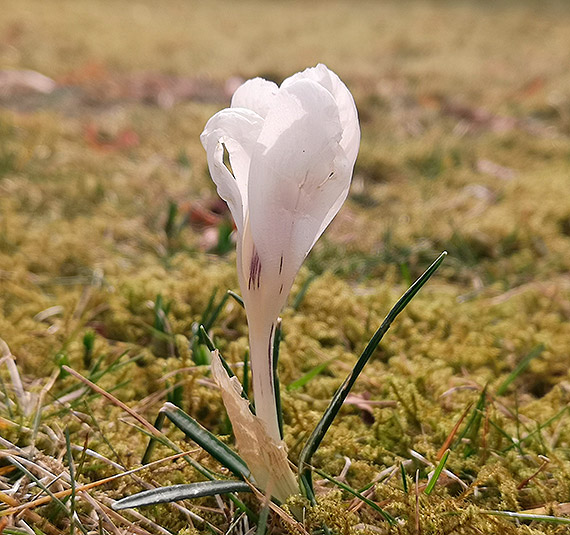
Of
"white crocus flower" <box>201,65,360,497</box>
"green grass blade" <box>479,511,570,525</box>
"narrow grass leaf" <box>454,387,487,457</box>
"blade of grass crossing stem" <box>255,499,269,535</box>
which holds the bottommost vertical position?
"narrow grass leaf" <box>454,387,487,457</box>

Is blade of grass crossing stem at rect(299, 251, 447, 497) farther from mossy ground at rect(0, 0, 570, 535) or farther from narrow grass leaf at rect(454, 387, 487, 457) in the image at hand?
narrow grass leaf at rect(454, 387, 487, 457)

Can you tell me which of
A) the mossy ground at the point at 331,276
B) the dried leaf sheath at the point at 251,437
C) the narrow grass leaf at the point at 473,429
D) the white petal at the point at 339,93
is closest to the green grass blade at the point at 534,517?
the mossy ground at the point at 331,276

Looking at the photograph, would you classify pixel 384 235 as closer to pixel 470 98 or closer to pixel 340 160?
pixel 340 160

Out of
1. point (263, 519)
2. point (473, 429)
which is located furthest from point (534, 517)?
point (263, 519)

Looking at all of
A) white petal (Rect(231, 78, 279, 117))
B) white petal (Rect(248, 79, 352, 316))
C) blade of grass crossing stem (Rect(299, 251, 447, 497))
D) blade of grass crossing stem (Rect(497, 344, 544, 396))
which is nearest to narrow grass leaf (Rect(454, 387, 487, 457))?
blade of grass crossing stem (Rect(497, 344, 544, 396))

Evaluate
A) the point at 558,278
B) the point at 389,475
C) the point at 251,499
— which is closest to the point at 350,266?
the point at 558,278

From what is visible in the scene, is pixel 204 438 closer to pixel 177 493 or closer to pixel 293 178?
pixel 177 493
